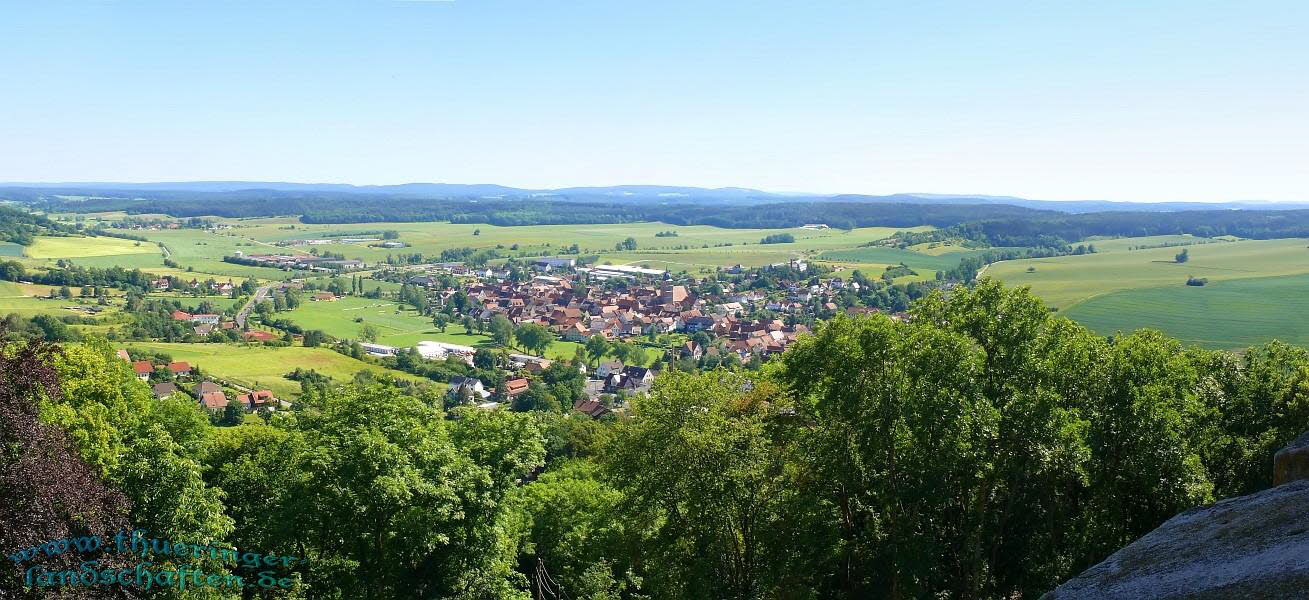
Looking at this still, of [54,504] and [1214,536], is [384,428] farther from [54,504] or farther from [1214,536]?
[1214,536]

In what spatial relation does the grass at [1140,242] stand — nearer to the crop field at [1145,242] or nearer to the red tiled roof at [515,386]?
the crop field at [1145,242]

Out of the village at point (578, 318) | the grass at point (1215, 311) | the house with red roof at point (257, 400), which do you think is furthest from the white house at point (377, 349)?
the grass at point (1215, 311)

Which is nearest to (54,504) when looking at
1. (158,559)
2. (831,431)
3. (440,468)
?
(158,559)

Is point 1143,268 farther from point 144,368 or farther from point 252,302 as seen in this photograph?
point 252,302

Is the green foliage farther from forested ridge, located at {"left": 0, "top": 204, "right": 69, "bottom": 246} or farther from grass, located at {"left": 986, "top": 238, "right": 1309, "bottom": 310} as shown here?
forested ridge, located at {"left": 0, "top": 204, "right": 69, "bottom": 246}

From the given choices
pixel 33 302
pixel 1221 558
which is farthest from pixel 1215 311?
pixel 33 302

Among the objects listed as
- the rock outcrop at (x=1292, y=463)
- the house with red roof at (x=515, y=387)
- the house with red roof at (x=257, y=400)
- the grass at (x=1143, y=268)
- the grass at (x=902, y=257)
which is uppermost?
the rock outcrop at (x=1292, y=463)

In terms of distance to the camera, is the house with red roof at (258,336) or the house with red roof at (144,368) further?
the house with red roof at (258,336)
